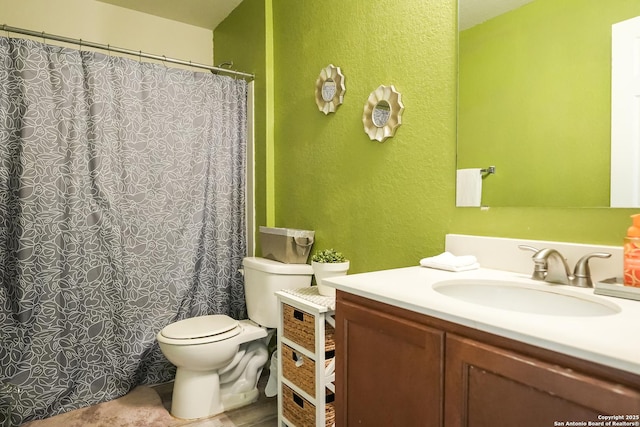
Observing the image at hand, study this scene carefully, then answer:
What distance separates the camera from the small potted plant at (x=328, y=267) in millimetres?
1702

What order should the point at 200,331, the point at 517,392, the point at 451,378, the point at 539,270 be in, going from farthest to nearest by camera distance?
the point at 200,331
the point at 539,270
the point at 451,378
the point at 517,392

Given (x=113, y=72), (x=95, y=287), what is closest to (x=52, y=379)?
(x=95, y=287)

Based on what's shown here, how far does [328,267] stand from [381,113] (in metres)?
0.72

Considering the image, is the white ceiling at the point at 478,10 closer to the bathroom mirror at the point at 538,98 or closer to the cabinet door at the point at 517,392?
the bathroom mirror at the point at 538,98

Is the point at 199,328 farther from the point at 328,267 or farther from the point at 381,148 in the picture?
the point at 381,148

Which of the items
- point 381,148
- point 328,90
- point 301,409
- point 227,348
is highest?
point 328,90

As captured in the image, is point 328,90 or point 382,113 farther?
point 328,90

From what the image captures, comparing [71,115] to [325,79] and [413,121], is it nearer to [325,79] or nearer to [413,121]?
[325,79]

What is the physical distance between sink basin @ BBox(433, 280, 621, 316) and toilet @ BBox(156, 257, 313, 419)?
107 centimetres

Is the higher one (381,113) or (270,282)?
(381,113)

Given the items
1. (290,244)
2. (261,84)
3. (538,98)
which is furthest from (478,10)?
(261,84)

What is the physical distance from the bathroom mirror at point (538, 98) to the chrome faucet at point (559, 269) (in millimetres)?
164

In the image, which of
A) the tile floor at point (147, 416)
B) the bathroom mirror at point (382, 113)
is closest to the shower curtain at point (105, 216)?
the tile floor at point (147, 416)

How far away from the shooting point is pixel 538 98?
1201mm
